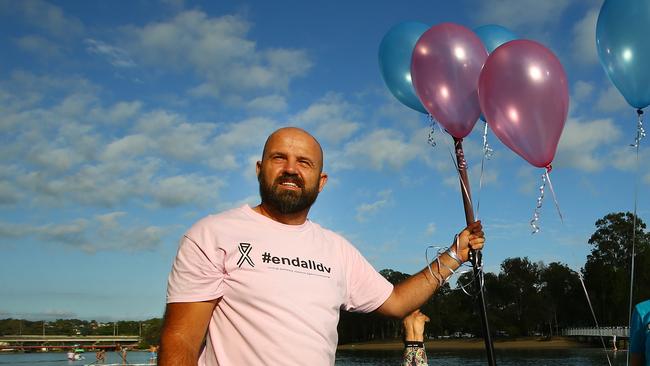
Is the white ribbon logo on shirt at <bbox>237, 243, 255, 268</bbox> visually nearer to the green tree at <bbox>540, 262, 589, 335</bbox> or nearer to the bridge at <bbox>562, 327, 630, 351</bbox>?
the bridge at <bbox>562, 327, 630, 351</bbox>

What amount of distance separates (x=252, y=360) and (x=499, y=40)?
152 inches

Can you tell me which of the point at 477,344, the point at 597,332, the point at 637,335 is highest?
the point at 637,335

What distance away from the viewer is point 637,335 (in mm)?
3646

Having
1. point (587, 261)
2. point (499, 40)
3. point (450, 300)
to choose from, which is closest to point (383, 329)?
point (450, 300)

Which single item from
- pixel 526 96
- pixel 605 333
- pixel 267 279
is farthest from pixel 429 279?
pixel 605 333

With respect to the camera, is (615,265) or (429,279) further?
(615,265)

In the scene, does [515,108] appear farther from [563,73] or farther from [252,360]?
[252,360]

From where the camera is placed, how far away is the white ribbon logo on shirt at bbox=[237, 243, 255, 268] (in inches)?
86.0

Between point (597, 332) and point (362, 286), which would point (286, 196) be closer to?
point (362, 286)

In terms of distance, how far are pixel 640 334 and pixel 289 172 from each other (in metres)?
2.65

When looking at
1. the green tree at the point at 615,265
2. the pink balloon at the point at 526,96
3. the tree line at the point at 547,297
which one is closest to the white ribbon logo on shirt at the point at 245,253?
the pink balloon at the point at 526,96

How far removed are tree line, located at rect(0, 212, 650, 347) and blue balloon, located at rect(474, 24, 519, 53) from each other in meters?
37.4

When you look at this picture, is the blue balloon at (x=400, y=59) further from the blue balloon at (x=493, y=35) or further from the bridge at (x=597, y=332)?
the bridge at (x=597, y=332)

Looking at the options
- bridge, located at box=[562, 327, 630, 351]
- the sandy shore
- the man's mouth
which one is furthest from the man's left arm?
the sandy shore
